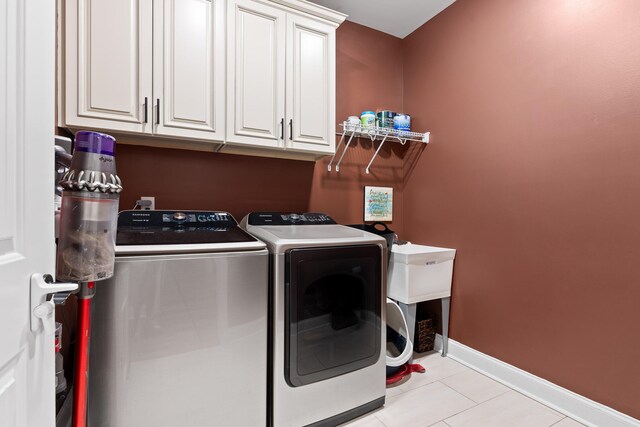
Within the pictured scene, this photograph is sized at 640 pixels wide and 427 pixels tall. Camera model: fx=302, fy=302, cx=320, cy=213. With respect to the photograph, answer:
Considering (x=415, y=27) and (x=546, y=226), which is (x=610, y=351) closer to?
(x=546, y=226)

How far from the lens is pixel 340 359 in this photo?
1.54 meters

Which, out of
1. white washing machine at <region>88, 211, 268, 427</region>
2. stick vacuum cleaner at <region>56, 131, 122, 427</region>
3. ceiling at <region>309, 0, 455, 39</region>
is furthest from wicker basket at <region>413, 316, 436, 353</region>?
ceiling at <region>309, 0, 455, 39</region>

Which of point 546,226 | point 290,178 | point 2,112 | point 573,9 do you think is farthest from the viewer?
point 290,178

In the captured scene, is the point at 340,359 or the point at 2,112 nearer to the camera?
the point at 2,112

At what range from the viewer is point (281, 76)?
1.91 metres

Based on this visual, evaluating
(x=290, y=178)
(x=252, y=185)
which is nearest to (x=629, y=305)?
(x=290, y=178)

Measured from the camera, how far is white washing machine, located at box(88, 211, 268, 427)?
3.64 ft

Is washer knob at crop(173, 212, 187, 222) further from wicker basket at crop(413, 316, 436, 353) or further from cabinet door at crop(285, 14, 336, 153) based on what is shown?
wicker basket at crop(413, 316, 436, 353)

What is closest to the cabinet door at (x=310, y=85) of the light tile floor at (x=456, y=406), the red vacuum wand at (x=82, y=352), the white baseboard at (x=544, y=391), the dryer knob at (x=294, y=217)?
the dryer knob at (x=294, y=217)

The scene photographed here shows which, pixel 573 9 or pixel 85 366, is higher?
pixel 573 9

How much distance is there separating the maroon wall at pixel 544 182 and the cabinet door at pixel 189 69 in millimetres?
1714

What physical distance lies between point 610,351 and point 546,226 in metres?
0.67

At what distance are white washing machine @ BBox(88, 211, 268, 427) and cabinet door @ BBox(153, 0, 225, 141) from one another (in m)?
0.66

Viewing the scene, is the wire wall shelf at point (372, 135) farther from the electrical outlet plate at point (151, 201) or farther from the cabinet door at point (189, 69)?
the electrical outlet plate at point (151, 201)
